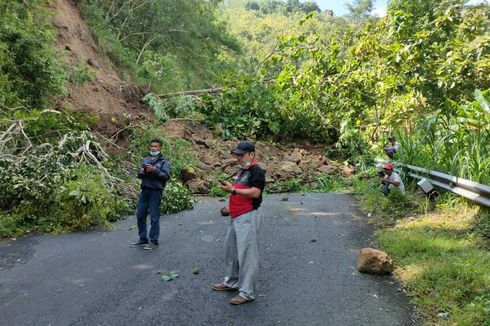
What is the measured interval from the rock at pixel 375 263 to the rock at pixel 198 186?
7.69 metres

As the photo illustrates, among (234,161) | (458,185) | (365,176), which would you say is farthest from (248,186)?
(234,161)

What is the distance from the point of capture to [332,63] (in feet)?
53.5

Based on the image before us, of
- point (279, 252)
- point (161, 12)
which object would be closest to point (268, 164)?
point (279, 252)

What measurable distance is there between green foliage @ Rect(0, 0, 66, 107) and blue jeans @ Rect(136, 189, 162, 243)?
215 inches

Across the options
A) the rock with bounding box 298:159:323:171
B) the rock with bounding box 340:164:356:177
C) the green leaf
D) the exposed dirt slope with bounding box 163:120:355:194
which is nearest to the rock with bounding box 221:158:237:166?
the exposed dirt slope with bounding box 163:120:355:194

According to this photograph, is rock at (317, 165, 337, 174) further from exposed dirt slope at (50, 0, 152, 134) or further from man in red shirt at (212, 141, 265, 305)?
man in red shirt at (212, 141, 265, 305)

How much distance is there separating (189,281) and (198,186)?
24.2 feet

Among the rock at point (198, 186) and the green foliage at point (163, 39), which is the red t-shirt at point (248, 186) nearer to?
the rock at point (198, 186)

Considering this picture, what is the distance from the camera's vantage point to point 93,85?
52.0ft

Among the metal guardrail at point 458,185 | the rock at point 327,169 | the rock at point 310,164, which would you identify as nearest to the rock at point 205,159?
the rock at point 310,164

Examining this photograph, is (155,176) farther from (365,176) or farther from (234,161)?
(365,176)

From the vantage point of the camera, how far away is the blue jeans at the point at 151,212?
7156mm

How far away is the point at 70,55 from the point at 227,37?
63.5 ft

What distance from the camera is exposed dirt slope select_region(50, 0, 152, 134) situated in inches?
565
